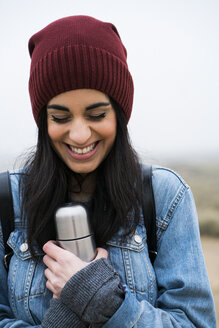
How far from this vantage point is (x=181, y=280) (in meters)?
1.06

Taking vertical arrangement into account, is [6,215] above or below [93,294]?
above

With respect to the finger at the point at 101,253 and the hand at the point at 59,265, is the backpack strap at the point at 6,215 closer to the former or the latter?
the hand at the point at 59,265

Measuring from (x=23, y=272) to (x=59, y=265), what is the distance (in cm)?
18

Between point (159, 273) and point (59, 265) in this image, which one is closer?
point (59, 265)

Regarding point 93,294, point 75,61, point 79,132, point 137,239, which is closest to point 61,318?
point 93,294

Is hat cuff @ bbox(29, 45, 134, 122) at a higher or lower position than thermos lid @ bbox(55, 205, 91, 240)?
higher

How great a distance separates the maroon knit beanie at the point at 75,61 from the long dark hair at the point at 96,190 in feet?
0.25

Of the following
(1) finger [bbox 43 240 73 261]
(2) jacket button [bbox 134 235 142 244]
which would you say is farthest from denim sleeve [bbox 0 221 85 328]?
(2) jacket button [bbox 134 235 142 244]

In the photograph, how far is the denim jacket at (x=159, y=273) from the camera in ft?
3.51

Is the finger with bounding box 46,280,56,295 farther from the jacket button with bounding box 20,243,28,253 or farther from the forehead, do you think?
the forehead

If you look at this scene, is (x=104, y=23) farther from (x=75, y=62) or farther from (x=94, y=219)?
(x=94, y=219)

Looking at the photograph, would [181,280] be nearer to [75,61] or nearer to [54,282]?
[54,282]

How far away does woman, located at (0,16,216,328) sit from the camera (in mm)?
1066

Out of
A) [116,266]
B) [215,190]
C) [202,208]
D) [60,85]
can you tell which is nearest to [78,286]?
[116,266]
